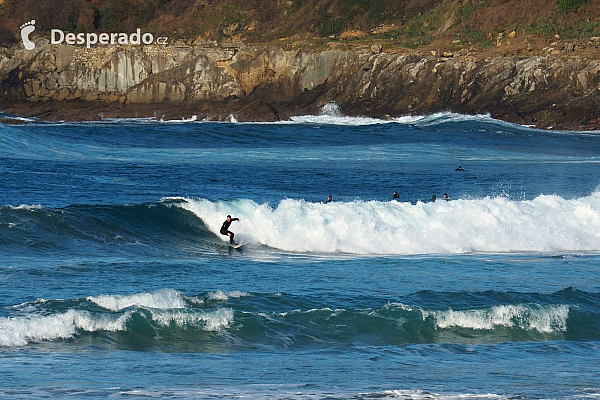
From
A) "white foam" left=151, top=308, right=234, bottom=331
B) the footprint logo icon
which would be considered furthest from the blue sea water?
the footprint logo icon

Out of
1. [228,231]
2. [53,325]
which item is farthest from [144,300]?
[228,231]

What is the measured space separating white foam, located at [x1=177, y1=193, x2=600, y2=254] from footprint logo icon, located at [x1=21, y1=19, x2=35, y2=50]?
47.7 meters

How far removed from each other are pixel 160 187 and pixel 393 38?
39.8 m

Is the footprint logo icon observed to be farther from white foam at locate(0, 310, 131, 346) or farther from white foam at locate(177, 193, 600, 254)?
white foam at locate(0, 310, 131, 346)

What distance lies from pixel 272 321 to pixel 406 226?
9.32m

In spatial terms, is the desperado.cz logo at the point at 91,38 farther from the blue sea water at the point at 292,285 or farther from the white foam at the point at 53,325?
the white foam at the point at 53,325

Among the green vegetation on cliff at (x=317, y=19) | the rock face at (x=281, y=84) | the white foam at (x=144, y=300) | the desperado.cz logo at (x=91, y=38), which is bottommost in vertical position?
the white foam at (x=144, y=300)

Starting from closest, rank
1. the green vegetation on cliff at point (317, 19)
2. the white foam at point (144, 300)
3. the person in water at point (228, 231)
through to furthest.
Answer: the white foam at point (144, 300)
the person in water at point (228, 231)
the green vegetation on cliff at point (317, 19)

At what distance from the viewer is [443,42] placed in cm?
6197

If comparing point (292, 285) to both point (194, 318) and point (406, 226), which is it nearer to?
point (194, 318)

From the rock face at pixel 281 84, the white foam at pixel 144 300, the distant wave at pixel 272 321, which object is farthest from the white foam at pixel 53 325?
the rock face at pixel 281 84

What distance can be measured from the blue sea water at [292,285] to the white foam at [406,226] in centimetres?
5

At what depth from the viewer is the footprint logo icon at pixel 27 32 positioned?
66375 millimetres

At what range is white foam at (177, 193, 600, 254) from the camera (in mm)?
21266
